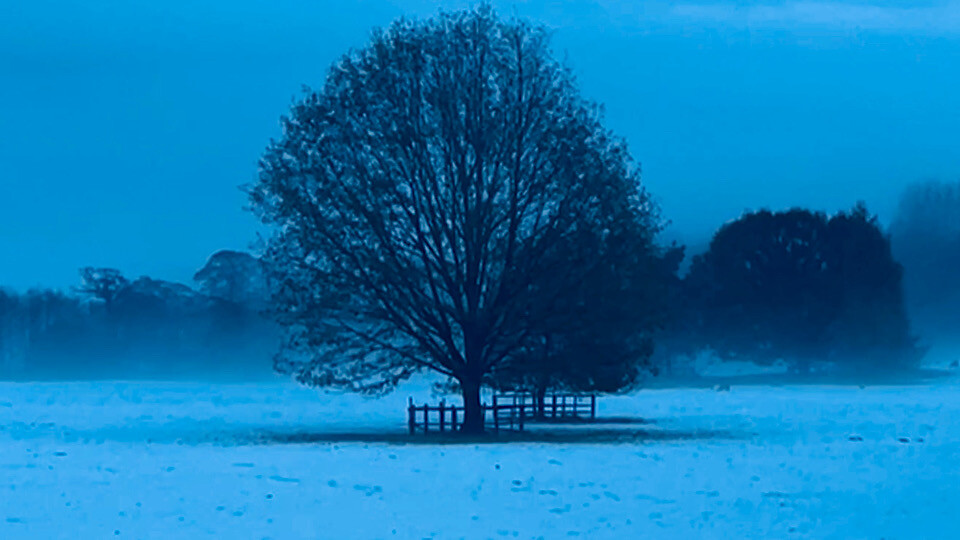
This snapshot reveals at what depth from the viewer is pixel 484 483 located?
30.3m

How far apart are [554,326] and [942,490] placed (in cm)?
2060

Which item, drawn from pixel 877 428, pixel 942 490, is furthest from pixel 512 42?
pixel 942 490

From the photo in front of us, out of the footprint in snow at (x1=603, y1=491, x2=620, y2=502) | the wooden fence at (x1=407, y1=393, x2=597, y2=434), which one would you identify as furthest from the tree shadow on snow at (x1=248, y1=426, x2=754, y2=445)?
the footprint in snow at (x1=603, y1=491, x2=620, y2=502)

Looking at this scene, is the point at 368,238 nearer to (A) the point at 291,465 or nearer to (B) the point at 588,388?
(B) the point at 588,388

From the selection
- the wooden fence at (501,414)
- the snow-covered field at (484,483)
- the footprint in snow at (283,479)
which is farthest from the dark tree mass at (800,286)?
the footprint in snow at (283,479)

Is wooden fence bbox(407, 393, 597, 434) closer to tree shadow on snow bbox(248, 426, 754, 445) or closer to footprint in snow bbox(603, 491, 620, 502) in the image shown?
tree shadow on snow bbox(248, 426, 754, 445)

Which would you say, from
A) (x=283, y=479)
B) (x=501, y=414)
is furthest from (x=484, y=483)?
(x=501, y=414)

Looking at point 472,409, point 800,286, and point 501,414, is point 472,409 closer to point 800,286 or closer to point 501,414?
point 501,414

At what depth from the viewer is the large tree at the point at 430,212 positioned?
47.9m

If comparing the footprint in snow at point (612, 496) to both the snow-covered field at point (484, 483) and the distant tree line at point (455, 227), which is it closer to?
the snow-covered field at point (484, 483)

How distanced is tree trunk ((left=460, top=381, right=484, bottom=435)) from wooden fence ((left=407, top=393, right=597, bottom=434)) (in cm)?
39

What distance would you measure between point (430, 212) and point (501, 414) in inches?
862

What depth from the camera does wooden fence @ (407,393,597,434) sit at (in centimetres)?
5203

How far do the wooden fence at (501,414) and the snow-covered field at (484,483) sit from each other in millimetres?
1394
